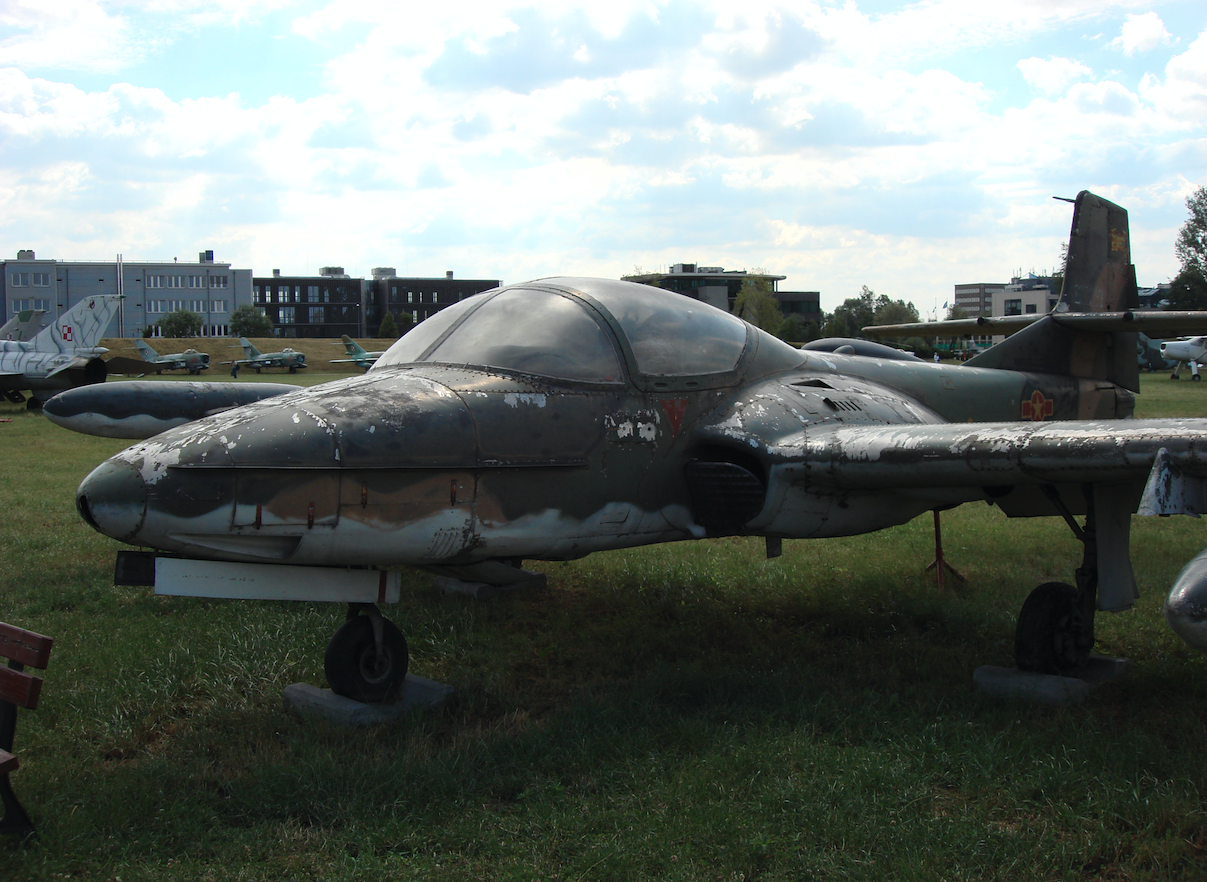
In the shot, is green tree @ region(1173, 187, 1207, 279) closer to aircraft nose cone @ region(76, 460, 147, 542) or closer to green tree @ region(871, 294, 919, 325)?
green tree @ region(871, 294, 919, 325)

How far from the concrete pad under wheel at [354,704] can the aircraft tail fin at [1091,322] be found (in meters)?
5.70

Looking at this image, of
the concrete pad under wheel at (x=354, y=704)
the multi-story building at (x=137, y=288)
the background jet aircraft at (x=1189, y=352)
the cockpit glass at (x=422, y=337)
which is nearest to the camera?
the concrete pad under wheel at (x=354, y=704)

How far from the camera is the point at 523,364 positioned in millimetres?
5164

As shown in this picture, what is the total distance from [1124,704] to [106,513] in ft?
17.8

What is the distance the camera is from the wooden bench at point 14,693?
3.39 m

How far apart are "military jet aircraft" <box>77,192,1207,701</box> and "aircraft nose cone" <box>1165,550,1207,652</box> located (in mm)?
11

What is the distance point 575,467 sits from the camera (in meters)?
5.11

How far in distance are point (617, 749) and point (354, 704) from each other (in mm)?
1467

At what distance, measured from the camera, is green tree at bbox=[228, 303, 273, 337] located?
10338 cm

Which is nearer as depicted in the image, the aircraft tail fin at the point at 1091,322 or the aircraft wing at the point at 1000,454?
the aircraft wing at the point at 1000,454

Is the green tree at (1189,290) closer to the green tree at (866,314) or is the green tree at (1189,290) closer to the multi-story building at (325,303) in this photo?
the green tree at (866,314)

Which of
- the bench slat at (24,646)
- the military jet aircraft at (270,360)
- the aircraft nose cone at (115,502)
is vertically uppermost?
the military jet aircraft at (270,360)

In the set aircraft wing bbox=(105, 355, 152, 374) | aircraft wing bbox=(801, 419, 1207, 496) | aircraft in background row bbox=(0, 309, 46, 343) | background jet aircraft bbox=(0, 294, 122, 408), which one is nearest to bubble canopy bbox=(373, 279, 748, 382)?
aircraft wing bbox=(801, 419, 1207, 496)

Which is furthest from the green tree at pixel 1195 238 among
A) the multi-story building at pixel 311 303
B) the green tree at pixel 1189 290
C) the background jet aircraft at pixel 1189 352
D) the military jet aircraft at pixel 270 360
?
the multi-story building at pixel 311 303
